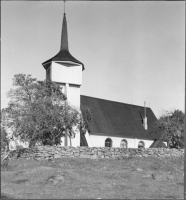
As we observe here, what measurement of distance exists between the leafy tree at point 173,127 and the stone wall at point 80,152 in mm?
10760

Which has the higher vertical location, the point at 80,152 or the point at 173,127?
the point at 173,127

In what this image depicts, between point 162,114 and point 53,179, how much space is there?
29.8m

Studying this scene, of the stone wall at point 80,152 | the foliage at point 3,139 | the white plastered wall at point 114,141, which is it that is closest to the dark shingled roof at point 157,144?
the white plastered wall at point 114,141

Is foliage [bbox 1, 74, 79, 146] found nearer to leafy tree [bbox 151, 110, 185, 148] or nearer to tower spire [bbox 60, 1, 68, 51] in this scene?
tower spire [bbox 60, 1, 68, 51]

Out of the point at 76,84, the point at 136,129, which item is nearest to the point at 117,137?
the point at 136,129

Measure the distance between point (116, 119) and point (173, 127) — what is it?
398 inches

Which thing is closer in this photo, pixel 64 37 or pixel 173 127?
pixel 64 37

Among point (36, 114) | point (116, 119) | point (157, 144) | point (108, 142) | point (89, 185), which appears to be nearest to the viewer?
point (89, 185)

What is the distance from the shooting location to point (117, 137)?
44.8 metres

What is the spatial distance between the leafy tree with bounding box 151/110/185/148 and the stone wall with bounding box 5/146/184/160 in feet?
35.3

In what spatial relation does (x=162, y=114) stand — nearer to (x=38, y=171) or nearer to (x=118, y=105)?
(x=118, y=105)

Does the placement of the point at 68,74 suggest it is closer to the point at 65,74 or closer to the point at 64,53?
the point at 65,74


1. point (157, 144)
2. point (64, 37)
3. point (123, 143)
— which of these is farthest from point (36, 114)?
point (157, 144)

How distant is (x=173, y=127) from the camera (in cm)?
4044
